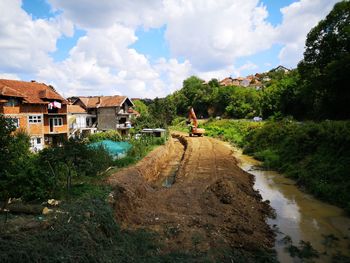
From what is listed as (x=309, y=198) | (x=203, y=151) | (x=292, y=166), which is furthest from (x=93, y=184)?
(x=203, y=151)

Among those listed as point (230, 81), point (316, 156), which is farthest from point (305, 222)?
point (230, 81)

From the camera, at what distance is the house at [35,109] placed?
30266 mm

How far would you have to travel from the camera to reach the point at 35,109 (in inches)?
1313

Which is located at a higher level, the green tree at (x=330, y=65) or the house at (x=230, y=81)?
the house at (x=230, y=81)

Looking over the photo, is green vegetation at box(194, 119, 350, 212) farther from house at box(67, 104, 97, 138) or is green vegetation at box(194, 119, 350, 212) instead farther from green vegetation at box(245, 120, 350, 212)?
house at box(67, 104, 97, 138)

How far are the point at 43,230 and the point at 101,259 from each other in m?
1.89

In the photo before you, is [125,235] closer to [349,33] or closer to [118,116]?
[349,33]

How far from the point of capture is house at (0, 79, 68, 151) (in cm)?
3027

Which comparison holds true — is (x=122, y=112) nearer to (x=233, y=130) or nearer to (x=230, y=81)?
(x=233, y=130)

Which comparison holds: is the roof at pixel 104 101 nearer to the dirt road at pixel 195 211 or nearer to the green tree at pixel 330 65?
the green tree at pixel 330 65

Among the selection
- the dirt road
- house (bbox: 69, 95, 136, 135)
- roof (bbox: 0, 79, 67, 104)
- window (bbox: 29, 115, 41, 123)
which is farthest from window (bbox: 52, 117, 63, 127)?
the dirt road

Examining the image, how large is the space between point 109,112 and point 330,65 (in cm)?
3511

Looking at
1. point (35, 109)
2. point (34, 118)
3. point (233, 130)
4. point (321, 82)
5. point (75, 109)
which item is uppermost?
point (321, 82)

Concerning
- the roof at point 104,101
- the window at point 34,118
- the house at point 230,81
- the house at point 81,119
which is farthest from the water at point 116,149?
the house at point 230,81
